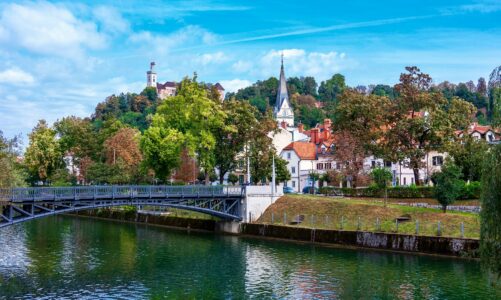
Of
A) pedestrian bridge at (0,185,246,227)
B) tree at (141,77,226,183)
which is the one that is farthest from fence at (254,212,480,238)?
tree at (141,77,226,183)

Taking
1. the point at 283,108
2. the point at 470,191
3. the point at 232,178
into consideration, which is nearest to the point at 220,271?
the point at 470,191

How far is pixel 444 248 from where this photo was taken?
4734 cm

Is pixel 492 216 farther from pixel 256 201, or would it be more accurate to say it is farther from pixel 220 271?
pixel 256 201

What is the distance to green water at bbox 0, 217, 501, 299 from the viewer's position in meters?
35.7

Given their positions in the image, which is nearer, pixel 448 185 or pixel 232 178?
pixel 448 185

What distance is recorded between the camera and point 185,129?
75750mm

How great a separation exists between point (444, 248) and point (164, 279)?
2351 cm

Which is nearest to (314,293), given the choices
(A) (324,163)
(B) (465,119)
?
(B) (465,119)

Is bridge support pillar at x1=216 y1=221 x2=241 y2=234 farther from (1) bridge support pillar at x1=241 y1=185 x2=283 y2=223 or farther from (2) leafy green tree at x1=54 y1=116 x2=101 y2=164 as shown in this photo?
(2) leafy green tree at x1=54 y1=116 x2=101 y2=164

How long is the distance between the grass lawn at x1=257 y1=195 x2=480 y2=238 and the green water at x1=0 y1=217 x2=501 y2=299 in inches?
173

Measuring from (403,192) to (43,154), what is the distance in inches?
2623

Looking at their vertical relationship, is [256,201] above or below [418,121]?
below

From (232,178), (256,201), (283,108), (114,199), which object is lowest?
(256,201)

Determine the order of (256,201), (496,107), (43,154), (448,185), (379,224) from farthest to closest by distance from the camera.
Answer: (43,154)
(256,201)
(379,224)
(448,185)
(496,107)
